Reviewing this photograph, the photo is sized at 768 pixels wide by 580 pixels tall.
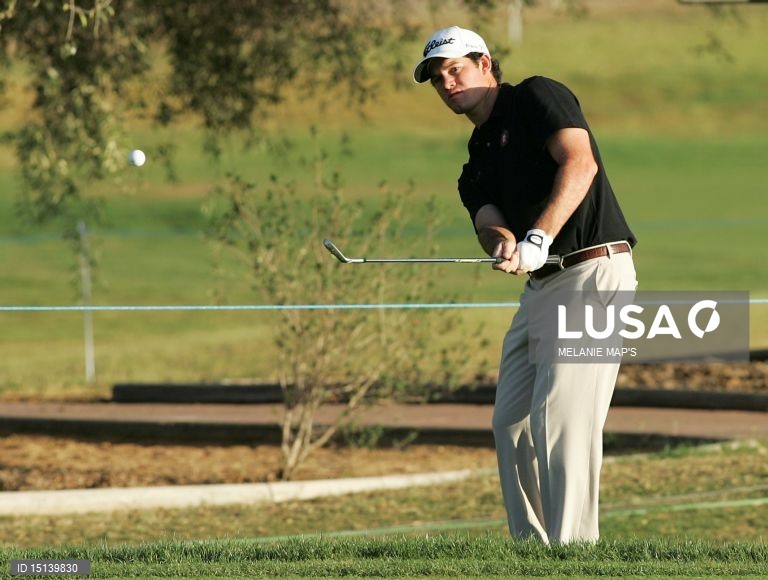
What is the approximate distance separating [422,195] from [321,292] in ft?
90.8

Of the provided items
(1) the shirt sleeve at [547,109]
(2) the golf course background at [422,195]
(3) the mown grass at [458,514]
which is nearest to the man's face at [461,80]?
(1) the shirt sleeve at [547,109]

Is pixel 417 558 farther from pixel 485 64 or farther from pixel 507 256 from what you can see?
pixel 485 64

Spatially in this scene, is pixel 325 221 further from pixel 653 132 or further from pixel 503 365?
pixel 653 132

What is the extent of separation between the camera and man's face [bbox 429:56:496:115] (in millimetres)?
5980

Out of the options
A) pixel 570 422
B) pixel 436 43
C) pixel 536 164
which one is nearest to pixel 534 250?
pixel 536 164

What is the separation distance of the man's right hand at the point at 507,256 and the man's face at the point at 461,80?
0.56 m

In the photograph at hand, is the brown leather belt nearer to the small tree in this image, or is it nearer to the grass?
the grass

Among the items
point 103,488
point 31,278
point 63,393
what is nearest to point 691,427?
point 103,488

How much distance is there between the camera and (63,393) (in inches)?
544

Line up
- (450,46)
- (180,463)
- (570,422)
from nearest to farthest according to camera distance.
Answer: (570,422) < (450,46) < (180,463)

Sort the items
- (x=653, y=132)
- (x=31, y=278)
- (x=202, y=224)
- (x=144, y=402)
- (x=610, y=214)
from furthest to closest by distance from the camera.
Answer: (x=653, y=132) < (x=202, y=224) < (x=31, y=278) < (x=144, y=402) < (x=610, y=214)

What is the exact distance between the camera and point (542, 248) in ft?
Answer: 18.4

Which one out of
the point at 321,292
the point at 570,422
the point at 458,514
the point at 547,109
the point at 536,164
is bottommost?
the point at 458,514

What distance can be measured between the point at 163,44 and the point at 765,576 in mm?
7784
